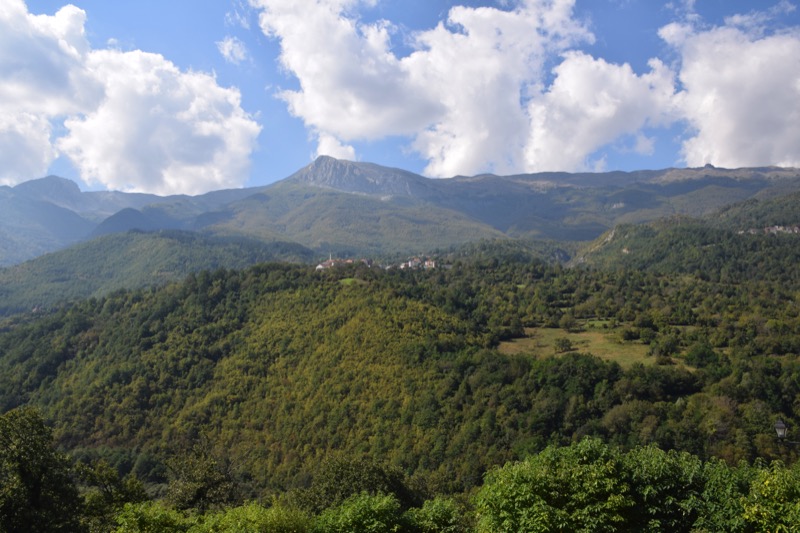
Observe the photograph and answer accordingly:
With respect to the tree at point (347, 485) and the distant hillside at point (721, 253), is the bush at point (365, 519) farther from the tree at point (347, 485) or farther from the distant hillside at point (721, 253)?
the distant hillside at point (721, 253)

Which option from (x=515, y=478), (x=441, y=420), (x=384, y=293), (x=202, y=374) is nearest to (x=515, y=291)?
(x=384, y=293)

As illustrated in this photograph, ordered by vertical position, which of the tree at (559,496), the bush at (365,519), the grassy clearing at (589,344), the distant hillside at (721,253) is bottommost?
the grassy clearing at (589,344)

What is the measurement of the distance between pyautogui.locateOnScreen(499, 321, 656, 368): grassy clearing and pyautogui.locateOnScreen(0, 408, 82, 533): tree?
210ft

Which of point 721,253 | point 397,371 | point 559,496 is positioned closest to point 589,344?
point 397,371

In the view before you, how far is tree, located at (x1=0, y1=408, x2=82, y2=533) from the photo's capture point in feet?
67.6

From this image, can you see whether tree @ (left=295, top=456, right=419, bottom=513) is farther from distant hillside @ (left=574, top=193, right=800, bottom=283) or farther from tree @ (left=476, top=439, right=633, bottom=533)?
distant hillside @ (left=574, top=193, right=800, bottom=283)

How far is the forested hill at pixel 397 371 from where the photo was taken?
182ft

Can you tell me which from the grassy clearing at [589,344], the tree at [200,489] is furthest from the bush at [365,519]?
the grassy clearing at [589,344]

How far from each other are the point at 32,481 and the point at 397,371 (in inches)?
2000

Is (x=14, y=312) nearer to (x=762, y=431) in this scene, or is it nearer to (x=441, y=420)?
(x=441, y=420)

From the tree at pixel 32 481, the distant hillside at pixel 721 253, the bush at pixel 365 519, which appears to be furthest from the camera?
the distant hillside at pixel 721 253

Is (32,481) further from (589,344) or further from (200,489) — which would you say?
(589,344)

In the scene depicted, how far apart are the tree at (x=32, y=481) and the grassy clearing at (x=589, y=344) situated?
210 feet

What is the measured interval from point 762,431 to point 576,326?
42.4 metres
